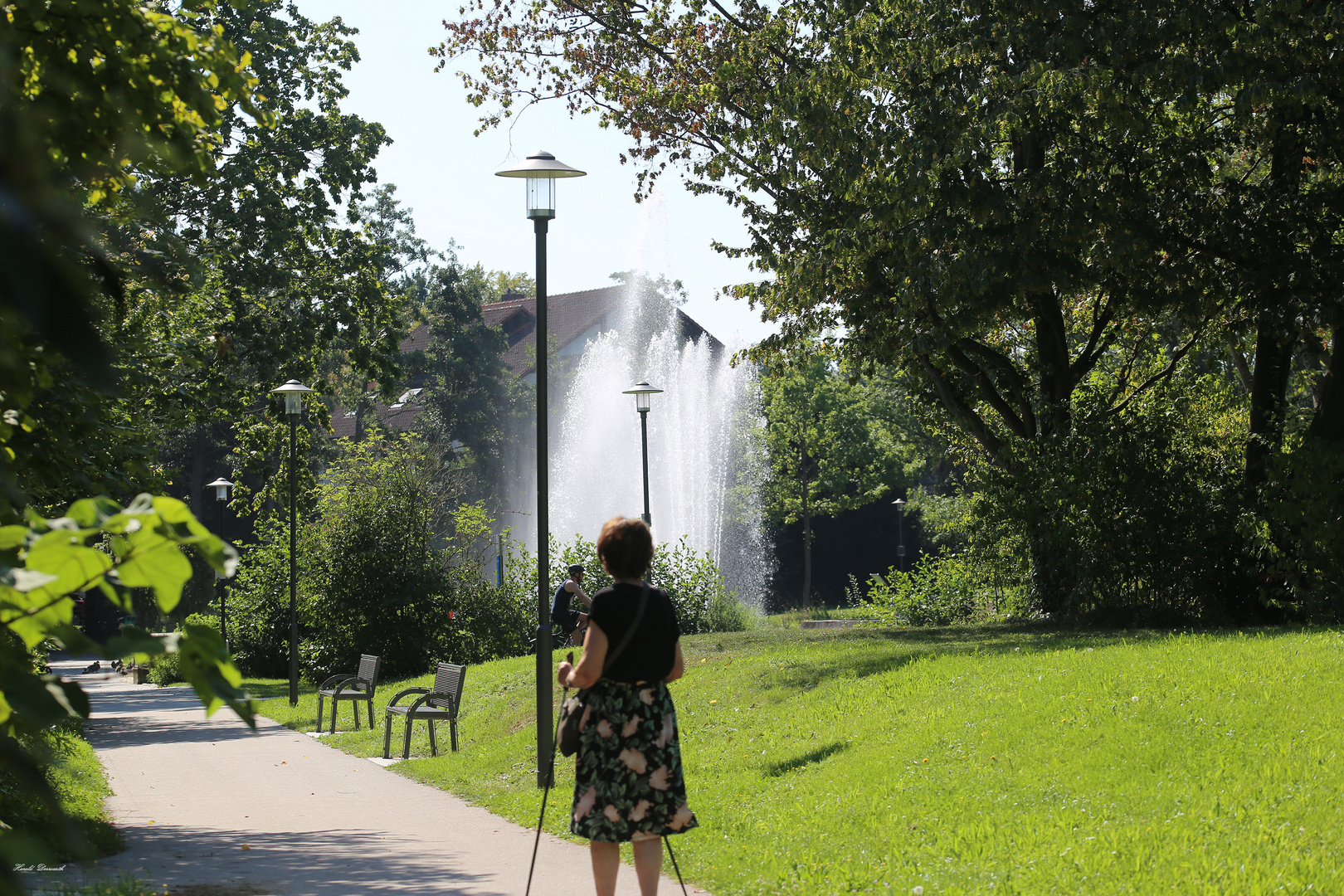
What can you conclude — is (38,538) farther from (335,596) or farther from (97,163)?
(335,596)

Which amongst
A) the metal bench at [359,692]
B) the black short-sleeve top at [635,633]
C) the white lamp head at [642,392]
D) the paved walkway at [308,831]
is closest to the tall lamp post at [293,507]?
the metal bench at [359,692]

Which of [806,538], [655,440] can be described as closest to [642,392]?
[655,440]

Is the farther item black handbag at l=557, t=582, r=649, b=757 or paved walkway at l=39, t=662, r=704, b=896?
paved walkway at l=39, t=662, r=704, b=896

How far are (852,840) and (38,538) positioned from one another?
5.76 m

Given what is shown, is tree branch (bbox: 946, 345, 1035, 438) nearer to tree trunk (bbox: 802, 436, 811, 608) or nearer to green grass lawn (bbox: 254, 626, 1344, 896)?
green grass lawn (bbox: 254, 626, 1344, 896)

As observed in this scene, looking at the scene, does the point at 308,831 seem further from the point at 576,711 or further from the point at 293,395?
the point at 293,395

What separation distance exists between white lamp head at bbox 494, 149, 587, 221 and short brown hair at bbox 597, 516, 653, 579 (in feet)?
16.6

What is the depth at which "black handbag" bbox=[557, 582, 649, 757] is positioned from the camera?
514cm

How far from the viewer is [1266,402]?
1586cm

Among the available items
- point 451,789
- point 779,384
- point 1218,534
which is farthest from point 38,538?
point 779,384

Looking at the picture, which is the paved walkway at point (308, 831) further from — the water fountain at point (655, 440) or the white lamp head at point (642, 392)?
the water fountain at point (655, 440)

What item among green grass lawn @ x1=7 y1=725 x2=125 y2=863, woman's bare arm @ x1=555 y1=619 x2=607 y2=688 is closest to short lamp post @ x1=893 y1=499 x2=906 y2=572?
green grass lawn @ x1=7 y1=725 x2=125 y2=863

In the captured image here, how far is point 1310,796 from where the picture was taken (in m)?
6.20

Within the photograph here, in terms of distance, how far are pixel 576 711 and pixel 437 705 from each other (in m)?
7.34
